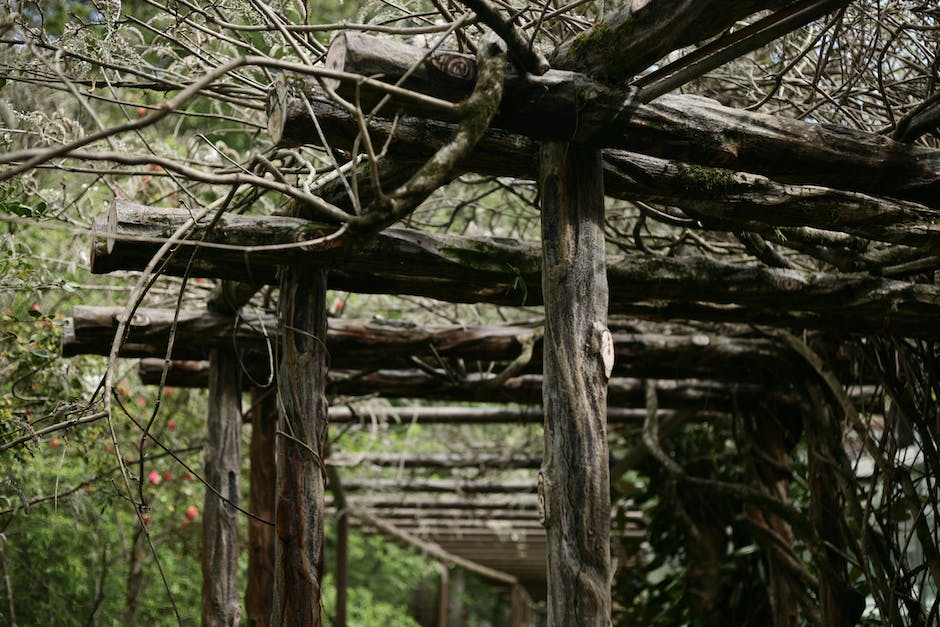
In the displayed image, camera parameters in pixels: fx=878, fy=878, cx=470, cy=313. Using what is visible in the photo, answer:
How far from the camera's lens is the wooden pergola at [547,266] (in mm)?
2240

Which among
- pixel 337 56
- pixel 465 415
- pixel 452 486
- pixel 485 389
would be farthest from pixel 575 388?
pixel 452 486

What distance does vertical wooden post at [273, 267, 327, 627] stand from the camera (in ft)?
10.4

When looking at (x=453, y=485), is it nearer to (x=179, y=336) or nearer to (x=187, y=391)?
(x=187, y=391)

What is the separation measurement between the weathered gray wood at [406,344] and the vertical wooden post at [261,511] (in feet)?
1.21

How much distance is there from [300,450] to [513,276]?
1034 mm

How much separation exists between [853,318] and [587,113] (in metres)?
2.11

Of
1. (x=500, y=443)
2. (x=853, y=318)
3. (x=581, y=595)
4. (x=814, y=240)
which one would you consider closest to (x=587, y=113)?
(x=581, y=595)

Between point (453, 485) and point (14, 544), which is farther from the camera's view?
point (453, 485)

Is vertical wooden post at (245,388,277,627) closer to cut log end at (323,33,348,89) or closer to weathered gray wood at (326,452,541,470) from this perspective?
weathered gray wood at (326,452,541,470)

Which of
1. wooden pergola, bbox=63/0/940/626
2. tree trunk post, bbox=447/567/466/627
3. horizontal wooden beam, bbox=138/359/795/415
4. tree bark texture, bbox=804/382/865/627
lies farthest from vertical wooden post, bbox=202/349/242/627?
tree trunk post, bbox=447/567/466/627

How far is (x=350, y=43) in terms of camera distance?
7.05ft

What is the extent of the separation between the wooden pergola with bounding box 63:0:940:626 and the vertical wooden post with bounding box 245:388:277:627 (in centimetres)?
1

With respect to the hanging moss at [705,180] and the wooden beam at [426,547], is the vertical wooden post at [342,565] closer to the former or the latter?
the wooden beam at [426,547]

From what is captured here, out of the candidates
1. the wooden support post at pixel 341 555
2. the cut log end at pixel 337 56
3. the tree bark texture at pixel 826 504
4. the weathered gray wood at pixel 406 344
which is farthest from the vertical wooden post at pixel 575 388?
the wooden support post at pixel 341 555
